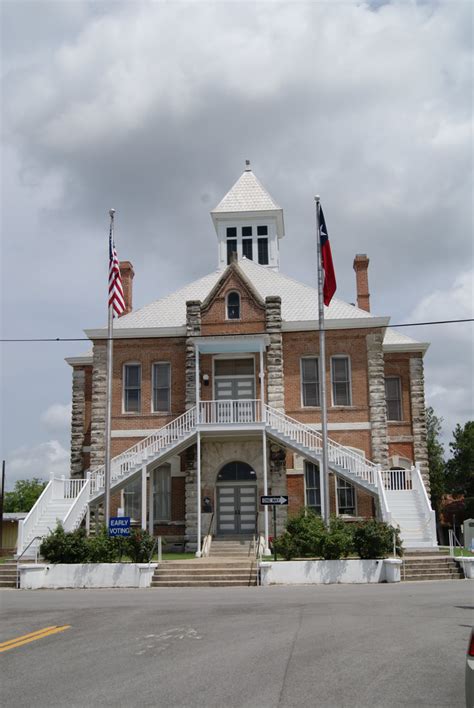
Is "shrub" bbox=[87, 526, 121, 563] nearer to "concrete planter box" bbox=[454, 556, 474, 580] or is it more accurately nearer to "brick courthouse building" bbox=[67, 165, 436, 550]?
"brick courthouse building" bbox=[67, 165, 436, 550]

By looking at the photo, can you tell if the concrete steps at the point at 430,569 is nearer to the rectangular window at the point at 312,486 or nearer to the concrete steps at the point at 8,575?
the rectangular window at the point at 312,486

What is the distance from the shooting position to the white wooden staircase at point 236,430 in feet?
80.0

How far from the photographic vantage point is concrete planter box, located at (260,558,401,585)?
19000 millimetres

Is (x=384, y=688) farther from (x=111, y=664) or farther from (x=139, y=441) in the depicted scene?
(x=139, y=441)

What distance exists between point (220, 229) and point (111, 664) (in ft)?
99.3

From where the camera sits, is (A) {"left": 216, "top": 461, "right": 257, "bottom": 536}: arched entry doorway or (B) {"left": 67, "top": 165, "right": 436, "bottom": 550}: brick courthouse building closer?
(B) {"left": 67, "top": 165, "right": 436, "bottom": 550}: brick courthouse building

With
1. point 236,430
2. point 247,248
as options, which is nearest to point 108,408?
point 236,430

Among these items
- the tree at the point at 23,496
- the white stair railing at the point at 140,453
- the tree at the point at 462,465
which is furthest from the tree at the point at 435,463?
the tree at the point at 23,496

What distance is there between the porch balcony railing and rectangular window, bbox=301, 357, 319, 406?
214 cm

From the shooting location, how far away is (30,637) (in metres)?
10.9

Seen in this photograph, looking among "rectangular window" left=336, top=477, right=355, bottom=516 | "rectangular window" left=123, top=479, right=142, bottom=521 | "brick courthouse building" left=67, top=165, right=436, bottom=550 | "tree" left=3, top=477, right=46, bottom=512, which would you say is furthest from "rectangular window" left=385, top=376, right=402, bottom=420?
"tree" left=3, top=477, right=46, bottom=512

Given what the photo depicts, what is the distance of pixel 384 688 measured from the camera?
7508mm

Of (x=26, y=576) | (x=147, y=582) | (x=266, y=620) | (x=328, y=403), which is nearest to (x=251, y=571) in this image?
(x=147, y=582)

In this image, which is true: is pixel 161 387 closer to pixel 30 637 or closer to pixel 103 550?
pixel 103 550
